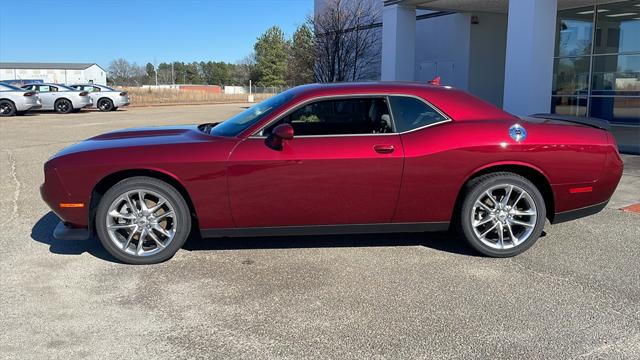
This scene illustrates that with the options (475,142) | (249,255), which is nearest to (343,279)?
(249,255)

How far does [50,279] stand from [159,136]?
1503 millimetres

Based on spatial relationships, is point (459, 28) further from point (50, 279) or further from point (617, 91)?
point (50, 279)

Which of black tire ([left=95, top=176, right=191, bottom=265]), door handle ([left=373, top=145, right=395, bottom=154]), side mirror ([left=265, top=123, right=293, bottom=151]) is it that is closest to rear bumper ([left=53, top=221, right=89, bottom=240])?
black tire ([left=95, top=176, right=191, bottom=265])

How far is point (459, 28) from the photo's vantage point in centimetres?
1764

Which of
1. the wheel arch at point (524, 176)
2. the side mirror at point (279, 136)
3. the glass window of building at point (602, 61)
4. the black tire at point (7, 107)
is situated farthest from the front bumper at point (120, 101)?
the wheel arch at point (524, 176)

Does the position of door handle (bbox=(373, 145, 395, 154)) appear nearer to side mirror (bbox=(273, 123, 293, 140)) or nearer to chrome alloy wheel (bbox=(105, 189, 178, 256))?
side mirror (bbox=(273, 123, 293, 140))

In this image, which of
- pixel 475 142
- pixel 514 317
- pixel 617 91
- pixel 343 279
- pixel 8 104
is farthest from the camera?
pixel 8 104

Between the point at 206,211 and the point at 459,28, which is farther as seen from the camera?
the point at 459,28

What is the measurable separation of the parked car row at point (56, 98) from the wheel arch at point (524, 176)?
23.5 m

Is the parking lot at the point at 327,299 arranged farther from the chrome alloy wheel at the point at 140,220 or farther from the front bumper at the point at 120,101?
the front bumper at the point at 120,101

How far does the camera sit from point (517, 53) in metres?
11.2

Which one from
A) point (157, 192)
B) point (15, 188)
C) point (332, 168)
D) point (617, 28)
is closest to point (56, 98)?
point (15, 188)

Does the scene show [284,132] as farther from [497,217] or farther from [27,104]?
[27,104]

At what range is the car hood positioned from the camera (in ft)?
14.8
